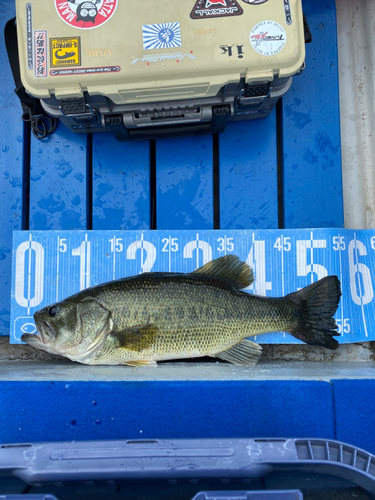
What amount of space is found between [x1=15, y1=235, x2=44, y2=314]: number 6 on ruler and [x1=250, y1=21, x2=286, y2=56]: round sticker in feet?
5.81

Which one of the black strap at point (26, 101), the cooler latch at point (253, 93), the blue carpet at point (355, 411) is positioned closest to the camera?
the blue carpet at point (355, 411)

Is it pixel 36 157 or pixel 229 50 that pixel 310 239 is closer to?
pixel 229 50

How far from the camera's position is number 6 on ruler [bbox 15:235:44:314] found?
2127 millimetres

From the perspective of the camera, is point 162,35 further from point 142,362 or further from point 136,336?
point 142,362

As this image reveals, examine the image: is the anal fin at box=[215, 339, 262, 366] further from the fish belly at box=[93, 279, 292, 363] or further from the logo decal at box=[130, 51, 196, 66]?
the logo decal at box=[130, 51, 196, 66]

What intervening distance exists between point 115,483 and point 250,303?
109cm

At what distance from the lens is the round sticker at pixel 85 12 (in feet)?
5.55

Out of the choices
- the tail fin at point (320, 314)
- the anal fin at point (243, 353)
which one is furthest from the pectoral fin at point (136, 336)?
the tail fin at point (320, 314)

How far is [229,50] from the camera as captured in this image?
1.69 meters

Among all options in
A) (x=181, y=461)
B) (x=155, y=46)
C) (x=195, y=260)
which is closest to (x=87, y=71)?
(x=155, y=46)

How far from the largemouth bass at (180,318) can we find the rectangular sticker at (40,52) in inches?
47.5

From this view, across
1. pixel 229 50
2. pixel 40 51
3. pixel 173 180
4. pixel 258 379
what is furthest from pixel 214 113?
pixel 258 379

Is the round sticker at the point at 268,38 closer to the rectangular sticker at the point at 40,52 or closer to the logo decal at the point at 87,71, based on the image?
the logo decal at the point at 87,71

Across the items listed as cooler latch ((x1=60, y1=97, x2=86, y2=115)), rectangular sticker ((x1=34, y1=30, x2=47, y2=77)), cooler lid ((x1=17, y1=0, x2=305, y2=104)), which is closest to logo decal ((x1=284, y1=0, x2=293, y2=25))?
cooler lid ((x1=17, y1=0, x2=305, y2=104))
